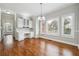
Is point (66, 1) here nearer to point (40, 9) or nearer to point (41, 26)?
point (40, 9)

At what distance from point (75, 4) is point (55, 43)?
→ 104 cm

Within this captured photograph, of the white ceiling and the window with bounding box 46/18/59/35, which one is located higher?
the white ceiling

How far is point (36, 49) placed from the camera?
232 cm

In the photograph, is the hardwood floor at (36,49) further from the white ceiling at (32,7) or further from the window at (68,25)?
the white ceiling at (32,7)

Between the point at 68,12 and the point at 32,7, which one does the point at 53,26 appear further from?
the point at 32,7

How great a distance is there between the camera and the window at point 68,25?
226 cm

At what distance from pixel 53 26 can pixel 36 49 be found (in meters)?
0.70

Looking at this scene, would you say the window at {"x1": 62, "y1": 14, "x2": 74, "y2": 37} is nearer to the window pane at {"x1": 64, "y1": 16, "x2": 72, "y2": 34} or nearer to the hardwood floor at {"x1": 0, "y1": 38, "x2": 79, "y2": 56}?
the window pane at {"x1": 64, "y1": 16, "x2": 72, "y2": 34}

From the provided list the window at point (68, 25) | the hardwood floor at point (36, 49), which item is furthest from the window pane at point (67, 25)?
the hardwood floor at point (36, 49)

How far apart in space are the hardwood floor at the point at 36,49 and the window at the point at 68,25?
0.97 ft

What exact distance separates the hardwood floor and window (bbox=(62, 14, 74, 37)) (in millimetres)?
296

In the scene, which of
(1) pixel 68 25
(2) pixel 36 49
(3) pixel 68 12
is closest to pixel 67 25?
(1) pixel 68 25

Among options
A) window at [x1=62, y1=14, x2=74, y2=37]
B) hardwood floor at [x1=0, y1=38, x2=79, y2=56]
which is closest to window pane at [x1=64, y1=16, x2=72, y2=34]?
window at [x1=62, y1=14, x2=74, y2=37]

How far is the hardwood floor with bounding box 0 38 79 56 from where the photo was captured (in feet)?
7.47
